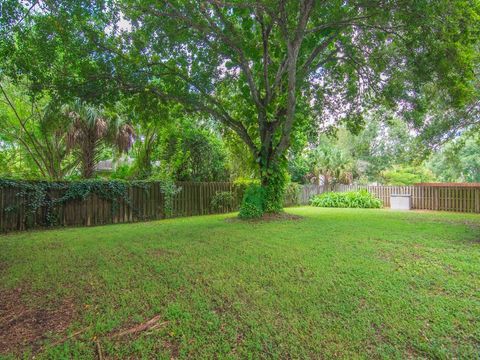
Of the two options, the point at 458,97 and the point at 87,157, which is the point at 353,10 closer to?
the point at 458,97

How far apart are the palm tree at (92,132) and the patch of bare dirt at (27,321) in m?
8.10

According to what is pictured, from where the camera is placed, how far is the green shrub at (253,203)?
8602mm

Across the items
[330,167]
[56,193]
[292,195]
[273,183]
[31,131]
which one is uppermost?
[31,131]

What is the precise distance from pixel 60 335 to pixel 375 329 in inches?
104

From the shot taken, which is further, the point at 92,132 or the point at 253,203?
the point at 92,132

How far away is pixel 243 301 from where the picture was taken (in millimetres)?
2758

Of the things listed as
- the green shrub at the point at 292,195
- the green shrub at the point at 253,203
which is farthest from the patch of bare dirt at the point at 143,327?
the green shrub at the point at 292,195

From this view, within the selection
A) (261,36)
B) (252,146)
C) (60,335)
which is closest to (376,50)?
(261,36)

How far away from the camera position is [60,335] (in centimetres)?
221

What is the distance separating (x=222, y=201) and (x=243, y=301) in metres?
9.06

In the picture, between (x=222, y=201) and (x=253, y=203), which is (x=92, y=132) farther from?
(x=253, y=203)

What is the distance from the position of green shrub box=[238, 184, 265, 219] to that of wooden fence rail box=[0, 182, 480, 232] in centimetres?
294

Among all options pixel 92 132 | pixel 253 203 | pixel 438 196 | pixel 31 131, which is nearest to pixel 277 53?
pixel 253 203

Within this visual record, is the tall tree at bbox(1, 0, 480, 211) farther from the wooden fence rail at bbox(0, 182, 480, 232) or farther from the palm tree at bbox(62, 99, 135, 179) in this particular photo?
the wooden fence rail at bbox(0, 182, 480, 232)
